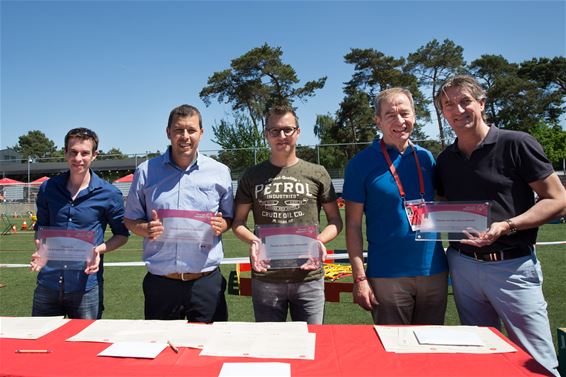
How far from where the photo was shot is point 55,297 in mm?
3258

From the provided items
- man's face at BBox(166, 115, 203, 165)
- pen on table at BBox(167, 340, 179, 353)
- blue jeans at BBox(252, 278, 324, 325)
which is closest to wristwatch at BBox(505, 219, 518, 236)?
blue jeans at BBox(252, 278, 324, 325)

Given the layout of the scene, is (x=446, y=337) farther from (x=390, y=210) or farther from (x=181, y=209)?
(x=181, y=209)

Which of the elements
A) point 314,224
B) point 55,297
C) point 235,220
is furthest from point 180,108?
point 55,297

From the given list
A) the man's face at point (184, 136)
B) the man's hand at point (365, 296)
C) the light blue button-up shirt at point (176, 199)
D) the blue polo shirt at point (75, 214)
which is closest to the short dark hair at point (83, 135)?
the blue polo shirt at point (75, 214)

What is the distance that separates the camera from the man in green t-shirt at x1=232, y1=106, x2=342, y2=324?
10.2ft

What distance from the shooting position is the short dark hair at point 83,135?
333cm

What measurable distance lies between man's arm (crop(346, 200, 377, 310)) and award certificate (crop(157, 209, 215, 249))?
97cm

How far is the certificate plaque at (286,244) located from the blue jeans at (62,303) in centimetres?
151

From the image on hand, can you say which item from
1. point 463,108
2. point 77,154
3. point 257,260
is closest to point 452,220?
point 463,108

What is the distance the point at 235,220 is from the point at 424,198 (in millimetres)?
1405

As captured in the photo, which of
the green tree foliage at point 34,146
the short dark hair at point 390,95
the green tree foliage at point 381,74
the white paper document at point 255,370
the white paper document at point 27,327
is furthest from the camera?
the green tree foliage at point 34,146

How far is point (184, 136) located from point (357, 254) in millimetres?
1504

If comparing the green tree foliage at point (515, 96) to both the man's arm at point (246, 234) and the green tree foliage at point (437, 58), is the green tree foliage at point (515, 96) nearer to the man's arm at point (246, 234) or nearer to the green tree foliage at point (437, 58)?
the green tree foliage at point (437, 58)

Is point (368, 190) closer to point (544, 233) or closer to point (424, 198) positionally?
point (424, 198)
